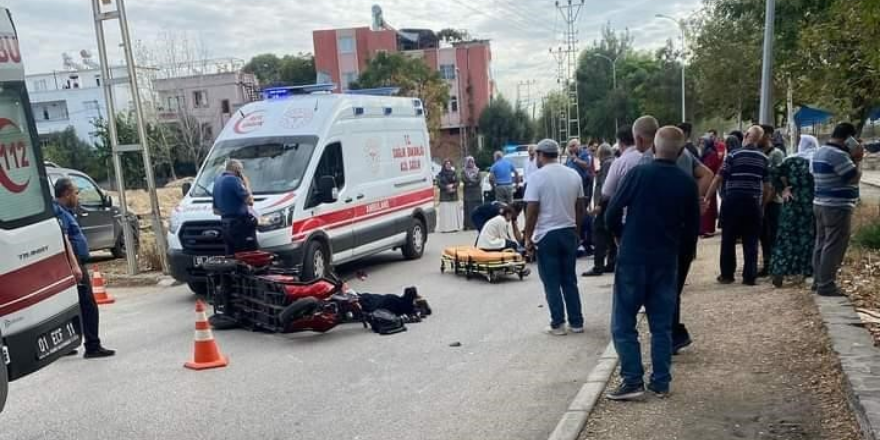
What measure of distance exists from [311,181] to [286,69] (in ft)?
173

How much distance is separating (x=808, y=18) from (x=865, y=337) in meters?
8.87

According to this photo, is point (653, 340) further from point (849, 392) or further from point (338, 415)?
point (338, 415)

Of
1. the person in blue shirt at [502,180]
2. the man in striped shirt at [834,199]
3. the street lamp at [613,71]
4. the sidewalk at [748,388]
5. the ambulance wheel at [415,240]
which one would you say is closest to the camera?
the sidewalk at [748,388]

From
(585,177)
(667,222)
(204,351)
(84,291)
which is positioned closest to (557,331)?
(667,222)

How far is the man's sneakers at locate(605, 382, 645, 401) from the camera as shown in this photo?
16.8ft

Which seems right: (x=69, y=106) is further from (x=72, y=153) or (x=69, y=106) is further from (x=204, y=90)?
(x=204, y=90)

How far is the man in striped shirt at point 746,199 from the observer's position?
8258mm

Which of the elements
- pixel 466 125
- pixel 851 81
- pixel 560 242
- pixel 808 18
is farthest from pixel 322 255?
pixel 466 125

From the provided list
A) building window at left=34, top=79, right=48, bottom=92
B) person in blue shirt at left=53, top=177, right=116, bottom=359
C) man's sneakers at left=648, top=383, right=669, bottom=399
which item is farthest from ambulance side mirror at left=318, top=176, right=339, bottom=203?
building window at left=34, top=79, right=48, bottom=92

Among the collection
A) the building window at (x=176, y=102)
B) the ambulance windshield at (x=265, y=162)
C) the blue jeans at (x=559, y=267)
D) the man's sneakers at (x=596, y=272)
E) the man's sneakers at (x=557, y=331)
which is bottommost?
the man's sneakers at (x=596, y=272)

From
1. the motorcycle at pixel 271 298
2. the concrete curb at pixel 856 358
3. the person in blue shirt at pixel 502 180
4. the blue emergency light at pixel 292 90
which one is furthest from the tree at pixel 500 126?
the concrete curb at pixel 856 358

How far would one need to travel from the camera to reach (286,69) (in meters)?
60.5

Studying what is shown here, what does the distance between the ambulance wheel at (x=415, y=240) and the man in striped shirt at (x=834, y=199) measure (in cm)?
743

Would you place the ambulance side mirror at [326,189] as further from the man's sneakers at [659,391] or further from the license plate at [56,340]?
the man's sneakers at [659,391]
